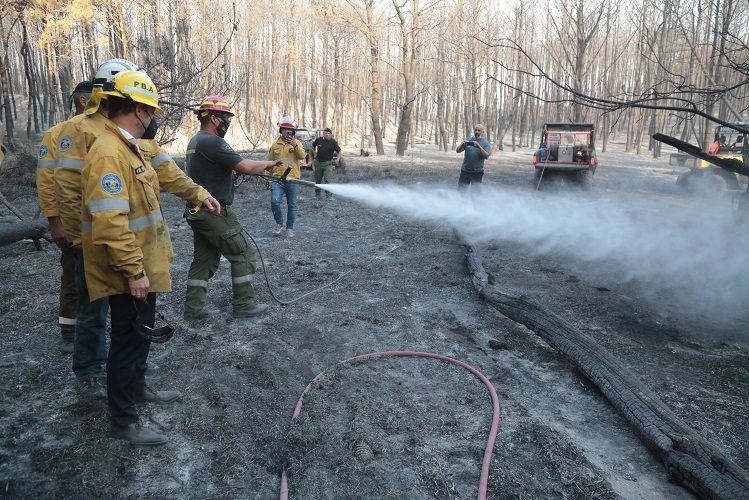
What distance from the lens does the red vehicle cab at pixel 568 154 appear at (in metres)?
15.5

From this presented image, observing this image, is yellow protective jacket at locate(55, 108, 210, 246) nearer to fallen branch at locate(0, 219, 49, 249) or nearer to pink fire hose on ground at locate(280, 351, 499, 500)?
pink fire hose on ground at locate(280, 351, 499, 500)

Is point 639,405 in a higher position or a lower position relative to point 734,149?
lower

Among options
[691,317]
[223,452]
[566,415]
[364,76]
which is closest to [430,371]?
[566,415]

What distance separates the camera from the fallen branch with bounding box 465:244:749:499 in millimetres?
2619

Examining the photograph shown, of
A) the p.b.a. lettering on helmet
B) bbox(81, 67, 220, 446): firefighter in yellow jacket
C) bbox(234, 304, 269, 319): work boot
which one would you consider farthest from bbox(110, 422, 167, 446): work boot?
bbox(234, 304, 269, 319): work boot

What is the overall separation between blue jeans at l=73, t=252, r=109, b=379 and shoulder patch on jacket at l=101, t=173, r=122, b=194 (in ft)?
3.66

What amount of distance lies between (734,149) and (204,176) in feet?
47.0

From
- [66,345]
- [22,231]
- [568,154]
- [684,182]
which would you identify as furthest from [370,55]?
[66,345]

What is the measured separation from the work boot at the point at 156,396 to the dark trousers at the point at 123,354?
477 millimetres

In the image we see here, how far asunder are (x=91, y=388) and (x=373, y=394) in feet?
6.65

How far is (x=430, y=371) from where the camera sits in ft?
13.5

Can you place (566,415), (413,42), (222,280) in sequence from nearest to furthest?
1. (566,415)
2. (222,280)
3. (413,42)

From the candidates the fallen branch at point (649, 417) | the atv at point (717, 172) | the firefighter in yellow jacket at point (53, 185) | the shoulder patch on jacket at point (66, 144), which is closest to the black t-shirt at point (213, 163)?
the firefighter in yellow jacket at point (53, 185)

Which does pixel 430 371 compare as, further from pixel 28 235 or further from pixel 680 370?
pixel 28 235
